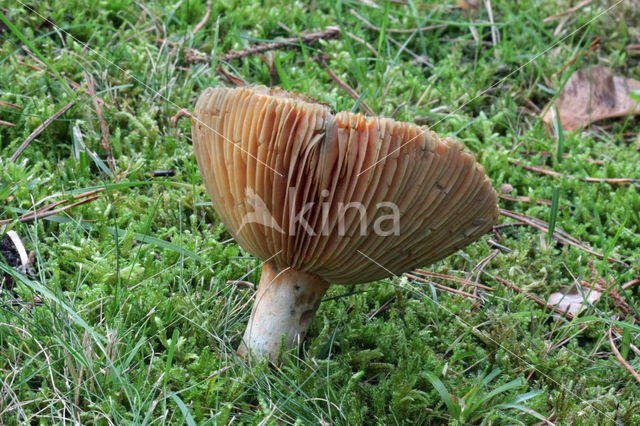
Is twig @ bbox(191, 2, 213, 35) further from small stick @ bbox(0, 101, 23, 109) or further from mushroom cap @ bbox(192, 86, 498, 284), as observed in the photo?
mushroom cap @ bbox(192, 86, 498, 284)

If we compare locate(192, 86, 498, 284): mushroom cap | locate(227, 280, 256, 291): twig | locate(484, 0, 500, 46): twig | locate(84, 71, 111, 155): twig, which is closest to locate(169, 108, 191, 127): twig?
locate(84, 71, 111, 155): twig

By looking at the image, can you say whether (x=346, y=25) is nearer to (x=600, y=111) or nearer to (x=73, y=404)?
(x=600, y=111)

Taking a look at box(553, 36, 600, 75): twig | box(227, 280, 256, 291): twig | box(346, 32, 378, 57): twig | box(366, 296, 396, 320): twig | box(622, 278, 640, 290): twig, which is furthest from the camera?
box(553, 36, 600, 75): twig

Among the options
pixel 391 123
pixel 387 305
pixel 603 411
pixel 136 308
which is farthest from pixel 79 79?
pixel 603 411

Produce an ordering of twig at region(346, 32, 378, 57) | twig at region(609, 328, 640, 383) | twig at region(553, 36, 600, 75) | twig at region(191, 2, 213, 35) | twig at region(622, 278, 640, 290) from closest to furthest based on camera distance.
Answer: twig at region(609, 328, 640, 383), twig at region(622, 278, 640, 290), twig at region(191, 2, 213, 35), twig at region(346, 32, 378, 57), twig at region(553, 36, 600, 75)

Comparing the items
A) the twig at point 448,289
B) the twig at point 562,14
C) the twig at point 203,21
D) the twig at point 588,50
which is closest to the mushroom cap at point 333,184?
the twig at point 448,289

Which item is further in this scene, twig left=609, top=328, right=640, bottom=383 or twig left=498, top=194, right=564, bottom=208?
twig left=498, top=194, right=564, bottom=208

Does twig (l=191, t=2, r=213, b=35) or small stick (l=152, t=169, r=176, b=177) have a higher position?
twig (l=191, t=2, r=213, b=35)
